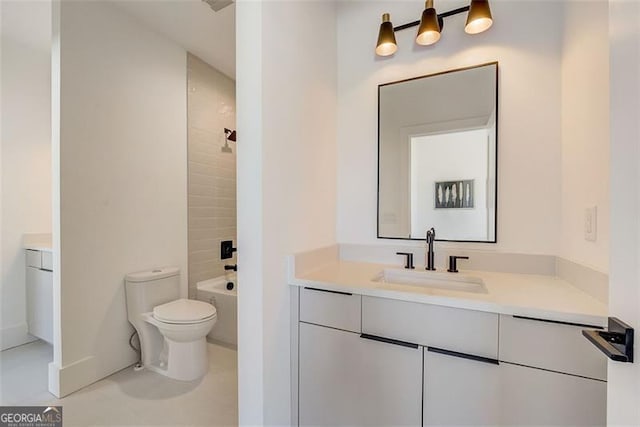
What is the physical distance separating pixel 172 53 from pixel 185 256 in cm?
183

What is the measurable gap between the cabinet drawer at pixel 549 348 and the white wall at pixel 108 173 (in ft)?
7.98

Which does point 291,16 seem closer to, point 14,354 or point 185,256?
point 185,256

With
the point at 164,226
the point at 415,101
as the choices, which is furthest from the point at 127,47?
the point at 415,101

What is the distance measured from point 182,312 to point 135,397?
554 mm

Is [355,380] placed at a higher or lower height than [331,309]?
lower

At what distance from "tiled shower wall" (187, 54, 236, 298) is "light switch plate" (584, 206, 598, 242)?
278 centimetres

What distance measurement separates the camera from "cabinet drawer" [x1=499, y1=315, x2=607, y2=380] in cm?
92

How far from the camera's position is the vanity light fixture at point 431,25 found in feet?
4.64

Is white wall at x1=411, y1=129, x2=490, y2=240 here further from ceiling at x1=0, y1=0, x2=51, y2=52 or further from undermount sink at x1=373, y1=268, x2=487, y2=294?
ceiling at x1=0, y1=0, x2=51, y2=52

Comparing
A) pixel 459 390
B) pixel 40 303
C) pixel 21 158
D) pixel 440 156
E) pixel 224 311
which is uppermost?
pixel 21 158

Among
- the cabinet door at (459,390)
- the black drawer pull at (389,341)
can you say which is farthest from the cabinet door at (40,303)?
the cabinet door at (459,390)

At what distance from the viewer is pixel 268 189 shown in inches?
49.4

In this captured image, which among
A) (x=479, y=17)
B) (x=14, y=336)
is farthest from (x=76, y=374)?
(x=479, y=17)

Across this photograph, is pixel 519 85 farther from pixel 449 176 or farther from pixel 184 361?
pixel 184 361
